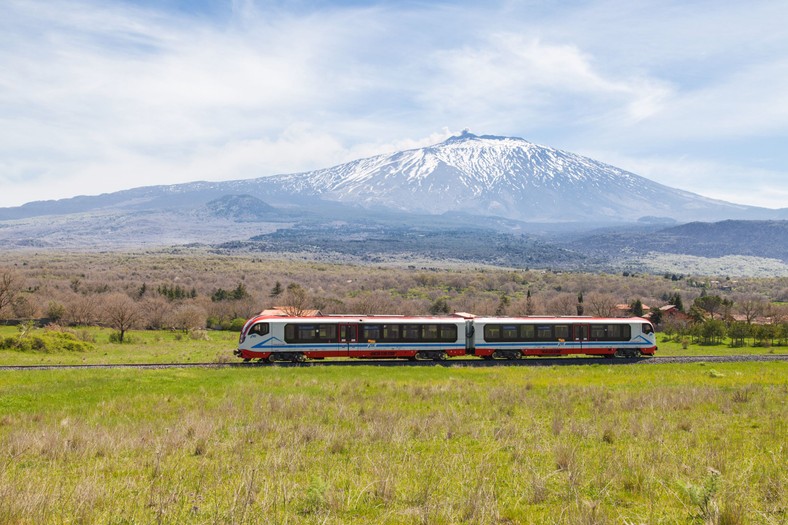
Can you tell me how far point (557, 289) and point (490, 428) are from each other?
143444 mm

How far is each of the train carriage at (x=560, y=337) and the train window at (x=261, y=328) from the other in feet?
48.3

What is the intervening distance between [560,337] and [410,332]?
38.0 feet

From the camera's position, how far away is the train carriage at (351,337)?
37.1 metres

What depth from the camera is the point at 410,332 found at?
3875 cm

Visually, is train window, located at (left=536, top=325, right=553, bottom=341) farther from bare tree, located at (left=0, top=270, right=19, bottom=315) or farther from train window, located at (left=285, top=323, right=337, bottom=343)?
bare tree, located at (left=0, top=270, right=19, bottom=315)

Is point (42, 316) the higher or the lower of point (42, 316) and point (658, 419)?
the lower

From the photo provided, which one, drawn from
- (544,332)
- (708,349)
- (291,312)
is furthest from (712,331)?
(291,312)

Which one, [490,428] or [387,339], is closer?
[490,428]

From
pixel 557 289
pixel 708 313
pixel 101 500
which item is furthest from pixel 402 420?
pixel 557 289

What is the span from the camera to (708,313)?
86938mm

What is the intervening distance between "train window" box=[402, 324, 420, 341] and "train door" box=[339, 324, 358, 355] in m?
3.41

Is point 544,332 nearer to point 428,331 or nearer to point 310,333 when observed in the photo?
point 428,331

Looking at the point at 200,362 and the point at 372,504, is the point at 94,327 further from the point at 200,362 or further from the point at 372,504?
the point at 372,504

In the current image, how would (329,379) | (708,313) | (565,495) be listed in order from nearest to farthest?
(565,495) → (329,379) → (708,313)
